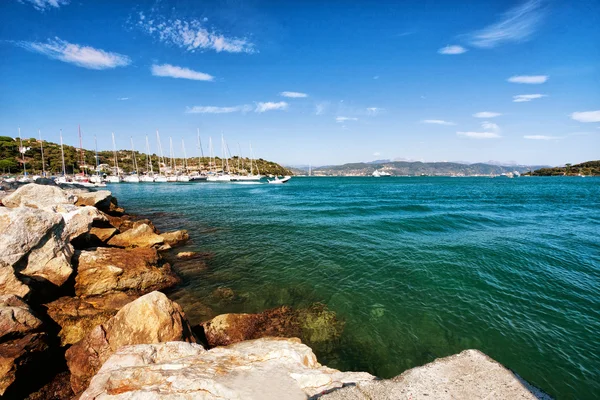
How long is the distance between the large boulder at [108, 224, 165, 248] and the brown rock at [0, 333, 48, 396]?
31.3ft

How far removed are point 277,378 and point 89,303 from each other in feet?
25.8

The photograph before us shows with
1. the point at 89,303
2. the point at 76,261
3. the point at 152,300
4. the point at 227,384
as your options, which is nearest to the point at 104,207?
the point at 76,261

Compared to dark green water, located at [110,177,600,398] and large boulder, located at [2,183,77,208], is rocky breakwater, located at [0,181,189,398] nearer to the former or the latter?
dark green water, located at [110,177,600,398]

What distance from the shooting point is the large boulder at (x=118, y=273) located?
31.2ft

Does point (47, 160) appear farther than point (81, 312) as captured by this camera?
Yes

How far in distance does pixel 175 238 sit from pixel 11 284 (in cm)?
1001

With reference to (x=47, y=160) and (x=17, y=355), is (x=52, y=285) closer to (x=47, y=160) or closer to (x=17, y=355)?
(x=17, y=355)

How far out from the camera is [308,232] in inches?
824

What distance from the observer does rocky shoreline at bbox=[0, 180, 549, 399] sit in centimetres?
382

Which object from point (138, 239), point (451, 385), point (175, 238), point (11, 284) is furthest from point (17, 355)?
point (175, 238)

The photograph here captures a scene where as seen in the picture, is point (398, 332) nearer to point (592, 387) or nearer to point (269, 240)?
point (592, 387)

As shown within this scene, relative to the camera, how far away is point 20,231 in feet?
26.5

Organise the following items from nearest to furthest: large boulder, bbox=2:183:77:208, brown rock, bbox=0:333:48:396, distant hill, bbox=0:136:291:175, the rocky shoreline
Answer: the rocky shoreline
brown rock, bbox=0:333:48:396
large boulder, bbox=2:183:77:208
distant hill, bbox=0:136:291:175

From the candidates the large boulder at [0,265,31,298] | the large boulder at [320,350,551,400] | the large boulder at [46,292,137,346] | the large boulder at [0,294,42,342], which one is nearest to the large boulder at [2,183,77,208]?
the large boulder at [0,265,31,298]
